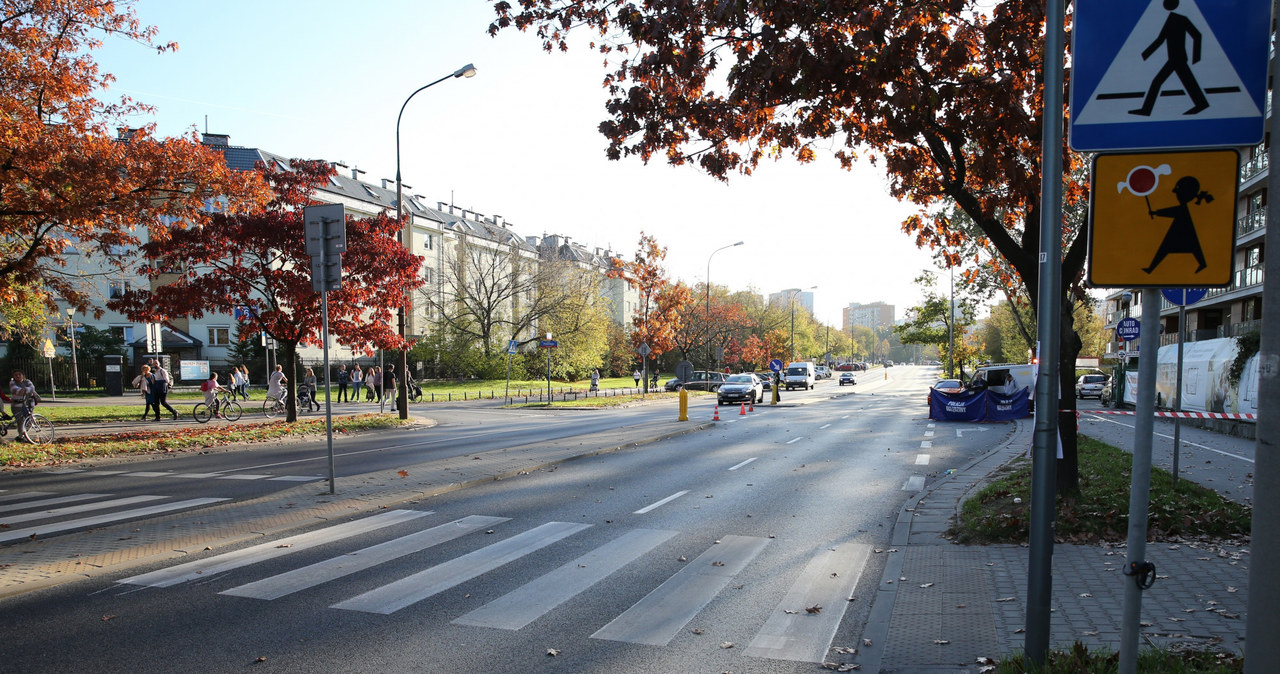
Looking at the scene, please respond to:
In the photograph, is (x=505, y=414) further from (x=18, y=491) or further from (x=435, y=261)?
(x=435, y=261)

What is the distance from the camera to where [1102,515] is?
7.54m

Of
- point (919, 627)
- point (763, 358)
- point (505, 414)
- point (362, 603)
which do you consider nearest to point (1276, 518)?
point (919, 627)

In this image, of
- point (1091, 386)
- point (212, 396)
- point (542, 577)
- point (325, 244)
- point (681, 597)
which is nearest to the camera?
point (681, 597)

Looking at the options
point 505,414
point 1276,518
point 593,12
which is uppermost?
point 593,12

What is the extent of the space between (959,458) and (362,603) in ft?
40.7

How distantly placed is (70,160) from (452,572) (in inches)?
503

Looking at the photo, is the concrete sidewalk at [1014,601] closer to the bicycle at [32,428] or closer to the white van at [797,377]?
the bicycle at [32,428]

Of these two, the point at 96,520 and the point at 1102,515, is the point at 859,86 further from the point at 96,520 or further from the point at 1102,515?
the point at 96,520

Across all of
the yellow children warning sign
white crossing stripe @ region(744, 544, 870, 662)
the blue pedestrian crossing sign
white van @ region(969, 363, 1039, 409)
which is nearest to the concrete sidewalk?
white crossing stripe @ region(744, 544, 870, 662)

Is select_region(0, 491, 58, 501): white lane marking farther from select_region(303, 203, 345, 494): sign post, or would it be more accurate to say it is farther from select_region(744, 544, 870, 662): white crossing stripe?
select_region(744, 544, 870, 662): white crossing stripe

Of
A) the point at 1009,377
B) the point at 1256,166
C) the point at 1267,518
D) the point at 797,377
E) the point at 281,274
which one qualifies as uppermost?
the point at 1256,166

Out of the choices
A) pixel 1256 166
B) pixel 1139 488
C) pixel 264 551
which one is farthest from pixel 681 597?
pixel 1256 166

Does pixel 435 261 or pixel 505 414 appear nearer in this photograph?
pixel 505 414

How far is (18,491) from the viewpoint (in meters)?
10.6
